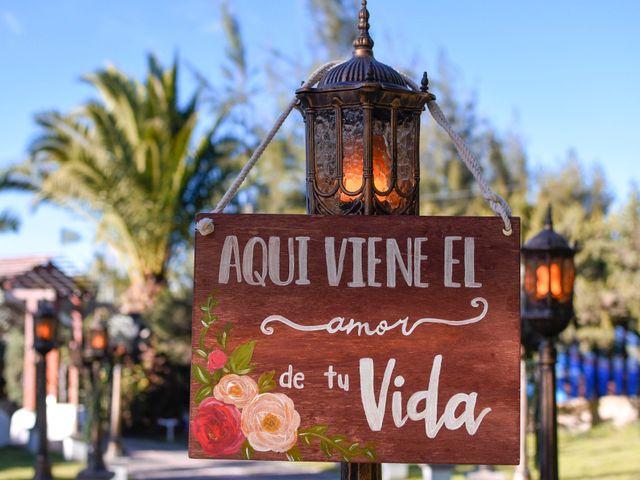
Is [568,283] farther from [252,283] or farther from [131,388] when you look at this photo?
[131,388]

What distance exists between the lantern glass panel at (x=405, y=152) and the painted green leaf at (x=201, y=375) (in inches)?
32.6

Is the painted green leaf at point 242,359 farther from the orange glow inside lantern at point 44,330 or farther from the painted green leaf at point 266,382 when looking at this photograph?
the orange glow inside lantern at point 44,330

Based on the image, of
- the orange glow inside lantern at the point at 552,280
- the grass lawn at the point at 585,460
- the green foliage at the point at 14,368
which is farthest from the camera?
the green foliage at the point at 14,368

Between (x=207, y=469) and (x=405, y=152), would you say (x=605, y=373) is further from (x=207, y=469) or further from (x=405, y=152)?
(x=405, y=152)

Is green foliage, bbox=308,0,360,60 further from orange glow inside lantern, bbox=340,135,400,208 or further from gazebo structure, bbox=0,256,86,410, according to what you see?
orange glow inside lantern, bbox=340,135,400,208

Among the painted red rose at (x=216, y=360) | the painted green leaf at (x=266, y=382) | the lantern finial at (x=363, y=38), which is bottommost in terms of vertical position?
the painted green leaf at (x=266, y=382)

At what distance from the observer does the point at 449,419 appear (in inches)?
98.2

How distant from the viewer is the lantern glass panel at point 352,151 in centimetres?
279

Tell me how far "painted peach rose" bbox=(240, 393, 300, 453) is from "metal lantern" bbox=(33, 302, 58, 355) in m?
10.0

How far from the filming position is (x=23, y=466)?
56.7 feet

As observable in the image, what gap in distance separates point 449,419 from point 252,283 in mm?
681

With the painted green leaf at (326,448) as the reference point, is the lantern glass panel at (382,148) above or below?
above

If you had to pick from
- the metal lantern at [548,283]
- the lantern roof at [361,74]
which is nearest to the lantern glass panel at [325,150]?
the lantern roof at [361,74]

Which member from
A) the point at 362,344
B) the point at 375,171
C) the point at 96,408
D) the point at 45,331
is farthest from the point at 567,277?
the point at 96,408
